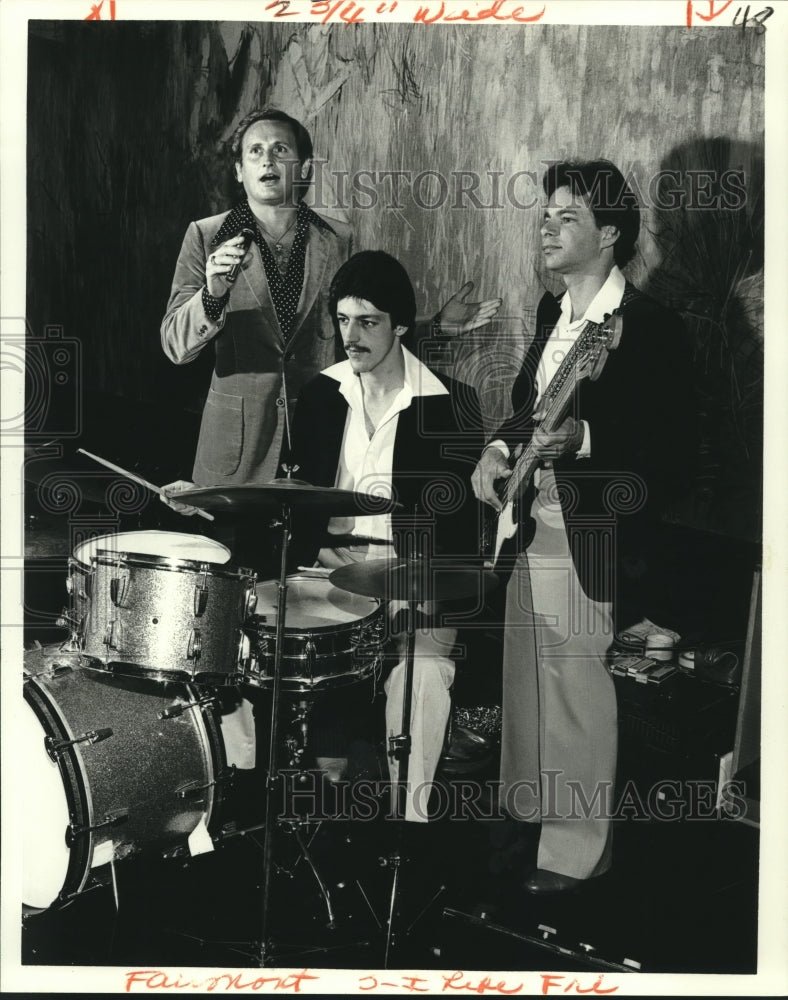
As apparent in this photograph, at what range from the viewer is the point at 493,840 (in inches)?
129

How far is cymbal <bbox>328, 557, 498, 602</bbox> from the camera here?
3.15m

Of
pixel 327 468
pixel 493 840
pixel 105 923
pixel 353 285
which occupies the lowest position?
pixel 105 923

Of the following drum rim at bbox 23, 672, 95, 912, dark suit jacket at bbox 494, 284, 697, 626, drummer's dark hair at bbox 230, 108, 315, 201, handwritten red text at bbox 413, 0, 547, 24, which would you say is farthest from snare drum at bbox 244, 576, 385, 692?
handwritten red text at bbox 413, 0, 547, 24

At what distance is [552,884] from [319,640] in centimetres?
108

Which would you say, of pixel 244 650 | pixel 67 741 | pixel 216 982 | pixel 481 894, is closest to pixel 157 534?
pixel 244 650

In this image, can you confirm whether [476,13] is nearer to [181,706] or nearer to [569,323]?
[569,323]

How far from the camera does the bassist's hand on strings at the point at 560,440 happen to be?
3.24 m

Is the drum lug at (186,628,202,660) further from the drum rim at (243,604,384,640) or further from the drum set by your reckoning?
the drum rim at (243,604,384,640)

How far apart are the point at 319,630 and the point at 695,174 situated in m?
1.84

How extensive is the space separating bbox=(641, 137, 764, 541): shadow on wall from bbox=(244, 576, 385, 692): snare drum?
104 centimetres

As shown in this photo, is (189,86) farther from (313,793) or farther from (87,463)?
(313,793)

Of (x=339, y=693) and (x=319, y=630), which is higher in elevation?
(x=319, y=630)

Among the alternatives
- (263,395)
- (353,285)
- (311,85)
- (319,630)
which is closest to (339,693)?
(319,630)

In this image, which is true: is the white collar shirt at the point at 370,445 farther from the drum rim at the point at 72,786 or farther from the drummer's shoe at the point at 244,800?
the drum rim at the point at 72,786
